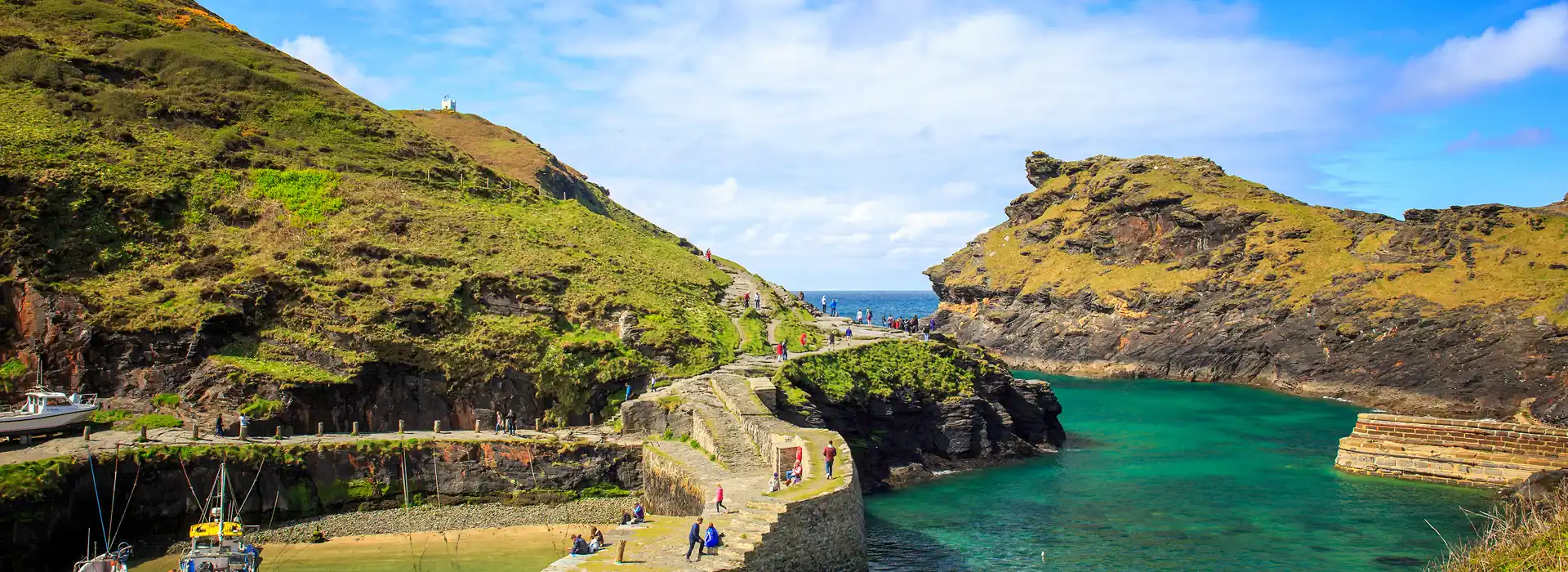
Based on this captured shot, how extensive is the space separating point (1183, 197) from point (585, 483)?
9368 centimetres

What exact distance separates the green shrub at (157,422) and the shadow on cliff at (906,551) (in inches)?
1142

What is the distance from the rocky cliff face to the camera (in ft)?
253

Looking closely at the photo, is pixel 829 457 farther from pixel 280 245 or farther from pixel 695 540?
pixel 280 245

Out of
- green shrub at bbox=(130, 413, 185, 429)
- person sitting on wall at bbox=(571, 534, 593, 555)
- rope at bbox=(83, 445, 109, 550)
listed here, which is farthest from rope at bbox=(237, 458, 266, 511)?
person sitting on wall at bbox=(571, 534, 593, 555)

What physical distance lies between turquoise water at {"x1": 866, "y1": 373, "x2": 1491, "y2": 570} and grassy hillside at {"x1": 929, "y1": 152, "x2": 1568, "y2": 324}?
2871cm

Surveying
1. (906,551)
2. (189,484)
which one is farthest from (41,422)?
(906,551)

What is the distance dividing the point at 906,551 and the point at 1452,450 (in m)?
31.1

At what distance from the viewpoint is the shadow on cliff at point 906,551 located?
35812mm

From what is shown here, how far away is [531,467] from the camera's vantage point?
42.7 meters

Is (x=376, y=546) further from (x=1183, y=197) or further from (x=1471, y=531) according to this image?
(x=1183, y=197)

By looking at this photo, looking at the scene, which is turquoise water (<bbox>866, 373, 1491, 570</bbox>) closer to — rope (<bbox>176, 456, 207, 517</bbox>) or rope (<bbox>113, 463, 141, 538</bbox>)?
rope (<bbox>176, 456, 207, 517</bbox>)

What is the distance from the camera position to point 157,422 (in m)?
42.4

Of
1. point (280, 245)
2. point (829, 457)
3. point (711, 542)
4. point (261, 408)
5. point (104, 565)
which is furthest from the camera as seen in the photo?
point (280, 245)

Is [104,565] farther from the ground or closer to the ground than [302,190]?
closer to the ground
